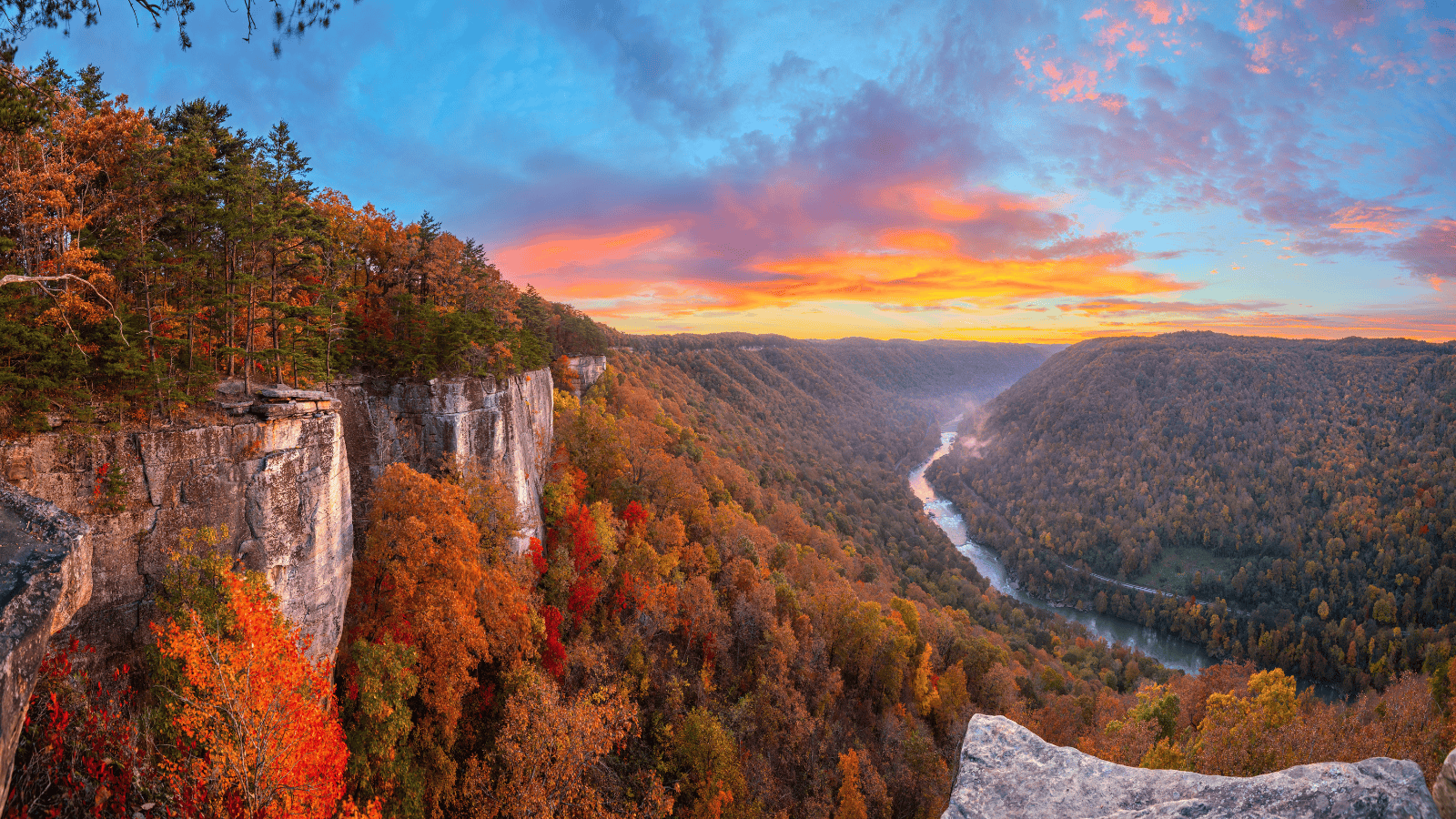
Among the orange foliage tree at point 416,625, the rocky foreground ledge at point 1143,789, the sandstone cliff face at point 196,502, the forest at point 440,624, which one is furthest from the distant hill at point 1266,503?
the sandstone cliff face at point 196,502

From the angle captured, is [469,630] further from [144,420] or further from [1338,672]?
[1338,672]

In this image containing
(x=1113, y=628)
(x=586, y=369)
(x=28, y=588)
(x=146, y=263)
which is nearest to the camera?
(x=28, y=588)

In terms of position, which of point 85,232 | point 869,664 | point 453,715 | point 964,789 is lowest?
point 869,664

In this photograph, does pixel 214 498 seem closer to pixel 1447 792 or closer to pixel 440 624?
pixel 440 624

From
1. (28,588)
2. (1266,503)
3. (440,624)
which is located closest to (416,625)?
(440,624)

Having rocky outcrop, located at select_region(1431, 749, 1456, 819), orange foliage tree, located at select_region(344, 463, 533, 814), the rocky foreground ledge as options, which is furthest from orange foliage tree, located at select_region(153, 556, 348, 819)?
rocky outcrop, located at select_region(1431, 749, 1456, 819)

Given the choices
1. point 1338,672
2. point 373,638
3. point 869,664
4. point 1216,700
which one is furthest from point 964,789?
point 1338,672
